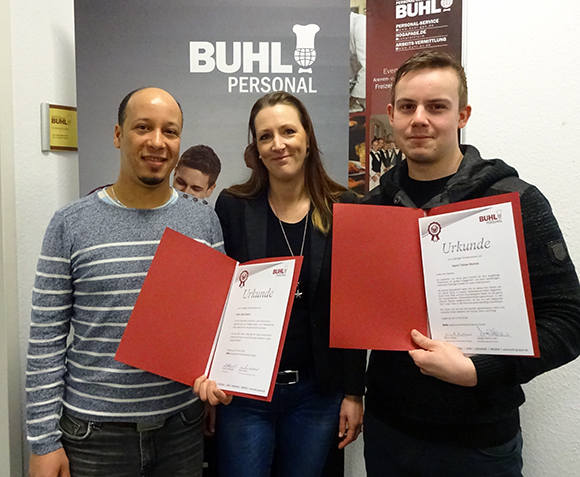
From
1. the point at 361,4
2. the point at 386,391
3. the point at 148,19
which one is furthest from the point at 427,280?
the point at 148,19

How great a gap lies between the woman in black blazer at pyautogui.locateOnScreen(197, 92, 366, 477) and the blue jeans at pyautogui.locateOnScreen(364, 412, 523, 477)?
0.25 m

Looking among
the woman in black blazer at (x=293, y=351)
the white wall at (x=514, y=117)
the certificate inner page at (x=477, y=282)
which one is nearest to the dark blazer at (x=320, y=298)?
the woman in black blazer at (x=293, y=351)

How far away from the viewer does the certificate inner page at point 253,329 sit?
1.14m

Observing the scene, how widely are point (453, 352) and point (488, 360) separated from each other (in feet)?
0.35

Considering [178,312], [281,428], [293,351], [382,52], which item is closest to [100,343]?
[178,312]

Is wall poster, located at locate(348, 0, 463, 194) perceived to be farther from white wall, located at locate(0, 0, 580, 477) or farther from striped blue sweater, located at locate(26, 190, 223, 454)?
striped blue sweater, located at locate(26, 190, 223, 454)

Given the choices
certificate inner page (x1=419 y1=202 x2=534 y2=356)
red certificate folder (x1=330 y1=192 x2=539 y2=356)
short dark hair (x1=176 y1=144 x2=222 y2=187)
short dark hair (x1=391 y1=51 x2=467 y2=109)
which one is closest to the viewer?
certificate inner page (x1=419 y1=202 x2=534 y2=356)

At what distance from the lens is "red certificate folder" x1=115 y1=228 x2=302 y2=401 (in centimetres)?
117

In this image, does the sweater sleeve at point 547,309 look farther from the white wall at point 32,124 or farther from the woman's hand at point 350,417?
the white wall at point 32,124

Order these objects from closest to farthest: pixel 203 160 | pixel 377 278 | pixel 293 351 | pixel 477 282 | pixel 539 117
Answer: pixel 477 282, pixel 377 278, pixel 293 351, pixel 539 117, pixel 203 160

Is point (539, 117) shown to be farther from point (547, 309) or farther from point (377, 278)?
point (377, 278)

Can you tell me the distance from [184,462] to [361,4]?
76.8 inches

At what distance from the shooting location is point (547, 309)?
1.06 meters

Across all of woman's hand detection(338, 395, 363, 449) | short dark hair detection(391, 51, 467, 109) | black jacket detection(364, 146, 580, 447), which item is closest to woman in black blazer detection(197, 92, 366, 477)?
woman's hand detection(338, 395, 363, 449)
